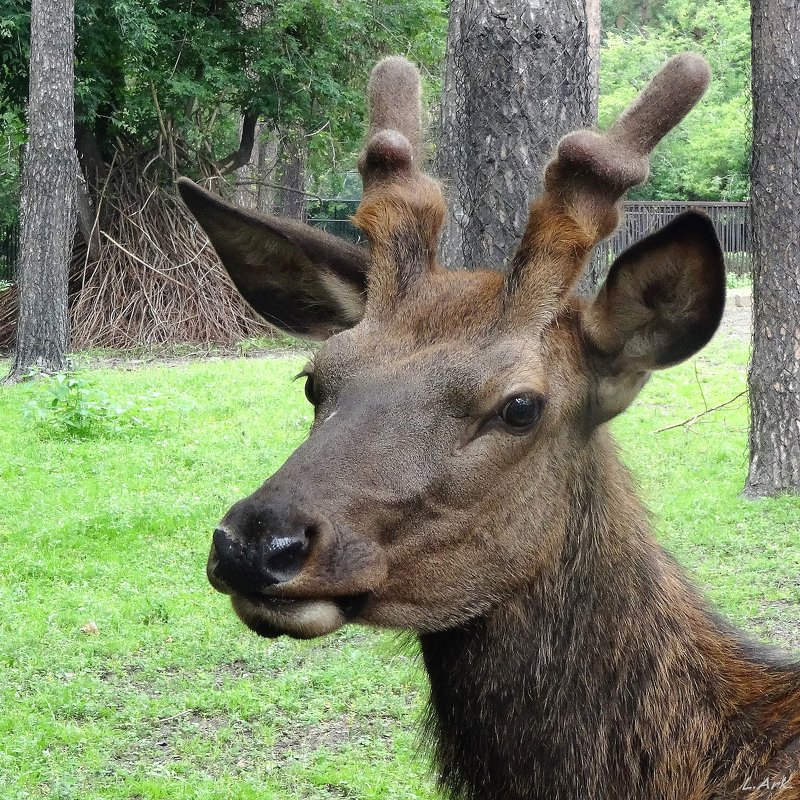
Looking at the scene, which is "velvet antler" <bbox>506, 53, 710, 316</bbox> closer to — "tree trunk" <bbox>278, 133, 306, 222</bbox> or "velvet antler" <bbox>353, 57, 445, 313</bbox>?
"velvet antler" <bbox>353, 57, 445, 313</bbox>

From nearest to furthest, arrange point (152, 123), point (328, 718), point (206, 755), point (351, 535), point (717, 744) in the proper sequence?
point (351, 535) < point (717, 744) < point (206, 755) < point (328, 718) < point (152, 123)

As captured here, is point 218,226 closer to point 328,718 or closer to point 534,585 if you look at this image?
point 534,585

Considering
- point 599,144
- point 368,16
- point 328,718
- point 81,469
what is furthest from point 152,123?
point 599,144

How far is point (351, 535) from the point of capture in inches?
105

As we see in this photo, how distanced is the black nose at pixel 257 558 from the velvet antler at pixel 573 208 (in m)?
1.06

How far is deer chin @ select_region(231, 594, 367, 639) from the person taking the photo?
8.37 ft

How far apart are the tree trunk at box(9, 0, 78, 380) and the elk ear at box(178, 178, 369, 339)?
11.4m

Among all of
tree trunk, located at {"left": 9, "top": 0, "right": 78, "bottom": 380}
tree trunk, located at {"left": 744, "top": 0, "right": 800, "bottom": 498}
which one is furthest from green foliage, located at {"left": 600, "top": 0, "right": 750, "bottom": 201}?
tree trunk, located at {"left": 744, "top": 0, "right": 800, "bottom": 498}

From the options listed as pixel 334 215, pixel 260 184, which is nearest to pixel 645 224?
pixel 334 215

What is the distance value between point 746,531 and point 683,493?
101 cm

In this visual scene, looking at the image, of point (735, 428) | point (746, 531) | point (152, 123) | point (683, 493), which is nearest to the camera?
point (746, 531)

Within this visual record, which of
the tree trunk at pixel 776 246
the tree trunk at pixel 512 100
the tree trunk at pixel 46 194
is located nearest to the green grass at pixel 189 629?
the tree trunk at pixel 776 246

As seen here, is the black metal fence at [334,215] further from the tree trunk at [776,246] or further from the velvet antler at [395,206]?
the velvet antler at [395,206]

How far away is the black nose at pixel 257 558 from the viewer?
8.07ft
